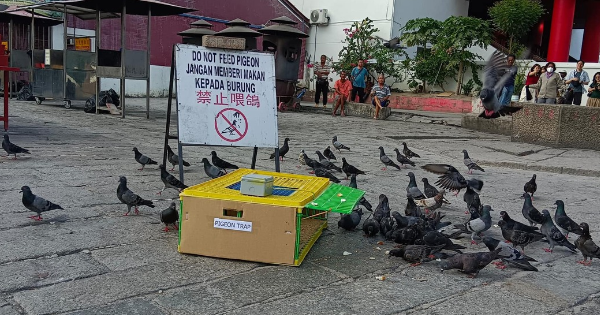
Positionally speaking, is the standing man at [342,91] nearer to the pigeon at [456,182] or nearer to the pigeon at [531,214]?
the pigeon at [456,182]

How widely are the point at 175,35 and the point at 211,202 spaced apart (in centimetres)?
1938

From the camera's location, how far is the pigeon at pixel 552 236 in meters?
4.50

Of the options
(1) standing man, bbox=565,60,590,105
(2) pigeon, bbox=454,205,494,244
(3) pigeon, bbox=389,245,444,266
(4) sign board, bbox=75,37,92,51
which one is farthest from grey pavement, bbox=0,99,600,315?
(4) sign board, bbox=75,37,92,51

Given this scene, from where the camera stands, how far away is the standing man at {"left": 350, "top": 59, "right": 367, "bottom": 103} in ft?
57.5

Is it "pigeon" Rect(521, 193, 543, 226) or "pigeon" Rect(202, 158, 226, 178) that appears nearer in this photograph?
"pigeon" Rect(521, 193, 543, 226)

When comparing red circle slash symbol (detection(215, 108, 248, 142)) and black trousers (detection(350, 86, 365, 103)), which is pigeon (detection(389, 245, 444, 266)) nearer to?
red circle slash symbol (detection(215, 108, 248, 142))

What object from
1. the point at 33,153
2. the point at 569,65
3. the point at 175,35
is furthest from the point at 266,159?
the point at 175,35

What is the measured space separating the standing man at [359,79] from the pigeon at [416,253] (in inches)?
543

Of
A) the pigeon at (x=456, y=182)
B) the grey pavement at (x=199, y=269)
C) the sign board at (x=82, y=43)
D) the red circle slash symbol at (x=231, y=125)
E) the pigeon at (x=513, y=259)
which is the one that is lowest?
the grey pavement at (x=199, y=269)

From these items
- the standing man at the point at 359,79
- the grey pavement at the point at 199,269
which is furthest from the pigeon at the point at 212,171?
the standing man at the point at 359,79

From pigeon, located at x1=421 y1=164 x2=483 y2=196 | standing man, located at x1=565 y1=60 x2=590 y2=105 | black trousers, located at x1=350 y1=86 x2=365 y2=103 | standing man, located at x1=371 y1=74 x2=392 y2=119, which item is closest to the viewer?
pigeon, located at x1=421 y1=164 x2=483 y2=196

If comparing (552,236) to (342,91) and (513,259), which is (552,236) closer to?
(513,259)

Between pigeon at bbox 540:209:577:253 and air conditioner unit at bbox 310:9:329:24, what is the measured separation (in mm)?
20015

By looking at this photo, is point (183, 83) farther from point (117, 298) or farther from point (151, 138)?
point (151, 138)
